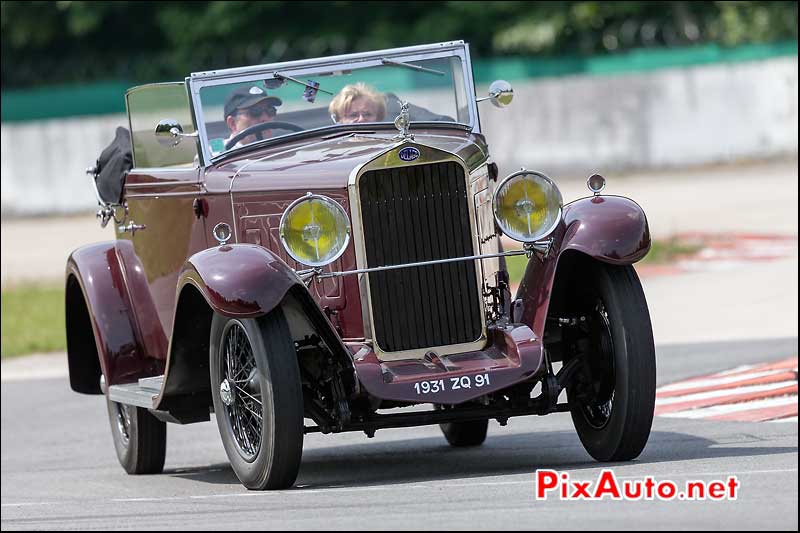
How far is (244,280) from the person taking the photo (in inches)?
243

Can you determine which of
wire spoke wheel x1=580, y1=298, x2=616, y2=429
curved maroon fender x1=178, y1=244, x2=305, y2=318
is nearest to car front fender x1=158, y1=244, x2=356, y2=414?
curved maroon fender x1=178, y1=244, x2=305, y2=318

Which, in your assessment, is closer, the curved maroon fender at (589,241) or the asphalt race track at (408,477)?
the asphalt race track at (408,477)

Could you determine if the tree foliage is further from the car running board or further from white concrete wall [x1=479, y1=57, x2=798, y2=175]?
the car running board

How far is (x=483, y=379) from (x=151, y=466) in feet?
8.97

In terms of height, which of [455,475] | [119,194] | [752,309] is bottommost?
[752,309]

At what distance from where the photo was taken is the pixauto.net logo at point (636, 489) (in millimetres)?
5289

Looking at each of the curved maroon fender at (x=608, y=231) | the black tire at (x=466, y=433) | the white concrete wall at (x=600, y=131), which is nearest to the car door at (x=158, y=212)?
the black tire at (x=466, y=433)

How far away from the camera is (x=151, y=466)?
8.32 m

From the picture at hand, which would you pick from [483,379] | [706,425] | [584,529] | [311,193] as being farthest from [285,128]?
[584,529]

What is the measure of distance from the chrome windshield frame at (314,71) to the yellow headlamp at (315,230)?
1102 mm

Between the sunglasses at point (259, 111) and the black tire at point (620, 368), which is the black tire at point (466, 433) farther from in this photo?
the sunglasses at point (259, 111)

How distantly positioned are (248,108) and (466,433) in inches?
88.9

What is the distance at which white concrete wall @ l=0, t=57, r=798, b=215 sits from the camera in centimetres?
2630

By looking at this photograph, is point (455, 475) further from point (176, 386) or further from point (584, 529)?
point (584, 529)
